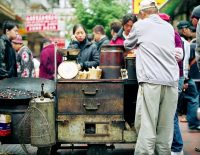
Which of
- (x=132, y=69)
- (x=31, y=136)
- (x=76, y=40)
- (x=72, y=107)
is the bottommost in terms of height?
(x=31, y=136)

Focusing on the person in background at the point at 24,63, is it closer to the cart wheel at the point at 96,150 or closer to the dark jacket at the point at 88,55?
the dark jacket at the point at 88,55

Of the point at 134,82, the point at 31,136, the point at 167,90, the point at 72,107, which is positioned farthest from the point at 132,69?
the point at 31,136

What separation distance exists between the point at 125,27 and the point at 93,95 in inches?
84.5

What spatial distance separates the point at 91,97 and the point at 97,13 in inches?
957

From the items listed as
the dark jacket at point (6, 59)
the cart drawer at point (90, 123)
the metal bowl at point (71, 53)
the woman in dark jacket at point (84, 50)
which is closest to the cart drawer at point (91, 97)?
the cart drawer at point (90, 123)

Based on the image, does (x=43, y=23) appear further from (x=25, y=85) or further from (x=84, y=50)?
(x=25, y=85)

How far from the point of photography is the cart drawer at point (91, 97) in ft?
18.7

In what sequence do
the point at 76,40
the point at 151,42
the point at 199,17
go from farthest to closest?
1. the point at 76,40
2. the point at 199,17
3. the point at 151,42

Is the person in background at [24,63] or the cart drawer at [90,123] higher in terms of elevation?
the person in background at [24,63]

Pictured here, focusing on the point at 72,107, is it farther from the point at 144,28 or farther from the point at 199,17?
the point at 199,17

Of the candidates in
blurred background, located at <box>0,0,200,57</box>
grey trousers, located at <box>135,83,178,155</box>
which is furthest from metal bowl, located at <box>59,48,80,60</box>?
blurred background, located at <box>0,0,200,57</box>

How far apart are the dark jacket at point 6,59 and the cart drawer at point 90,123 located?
6.24ft

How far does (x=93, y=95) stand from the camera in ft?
18.7

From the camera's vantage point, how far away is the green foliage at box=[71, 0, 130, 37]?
29500 millimetres
